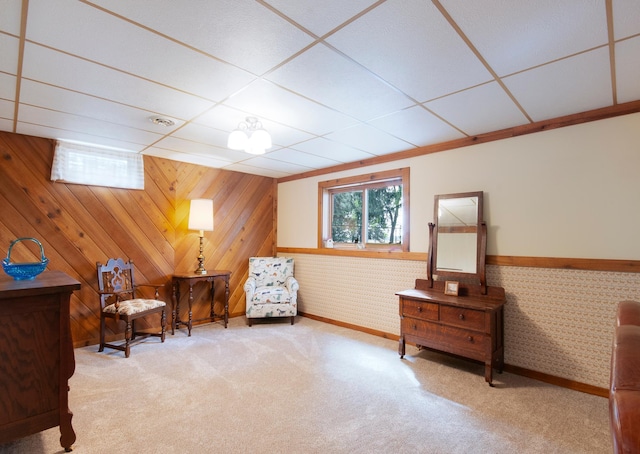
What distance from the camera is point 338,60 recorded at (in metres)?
1.83

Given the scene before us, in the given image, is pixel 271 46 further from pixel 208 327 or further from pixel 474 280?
pixel 208 327

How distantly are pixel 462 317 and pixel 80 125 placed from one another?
391 cm

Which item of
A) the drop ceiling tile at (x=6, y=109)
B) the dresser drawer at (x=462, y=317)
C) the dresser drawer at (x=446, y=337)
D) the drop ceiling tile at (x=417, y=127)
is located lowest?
the dresser drawer at (x=446, y=337)

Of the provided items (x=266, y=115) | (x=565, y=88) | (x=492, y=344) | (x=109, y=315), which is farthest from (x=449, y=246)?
(x=109, y=315)

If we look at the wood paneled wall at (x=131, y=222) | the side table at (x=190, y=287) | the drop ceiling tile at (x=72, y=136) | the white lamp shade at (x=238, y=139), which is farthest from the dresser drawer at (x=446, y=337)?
the drop ceiling tile at (x=72, y=136)

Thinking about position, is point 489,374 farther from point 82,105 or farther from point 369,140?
point 82,105

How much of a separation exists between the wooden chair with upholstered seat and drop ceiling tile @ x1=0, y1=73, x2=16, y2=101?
1.76 meters

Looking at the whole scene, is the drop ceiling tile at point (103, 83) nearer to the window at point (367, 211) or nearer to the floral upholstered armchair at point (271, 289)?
the window at point (367, 211)

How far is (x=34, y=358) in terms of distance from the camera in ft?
5.56

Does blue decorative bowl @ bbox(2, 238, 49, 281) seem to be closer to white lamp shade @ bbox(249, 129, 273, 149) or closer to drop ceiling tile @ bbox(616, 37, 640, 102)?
white lamp shade @ bbox(249, 129, 273, 149)

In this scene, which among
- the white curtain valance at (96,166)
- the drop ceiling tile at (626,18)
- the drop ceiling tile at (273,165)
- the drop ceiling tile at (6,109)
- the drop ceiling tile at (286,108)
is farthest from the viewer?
the drop ceiling tile at (273,165)

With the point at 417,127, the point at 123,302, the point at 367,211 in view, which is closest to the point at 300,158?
the point at 367,211

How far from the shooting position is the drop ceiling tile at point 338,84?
1.84 metres

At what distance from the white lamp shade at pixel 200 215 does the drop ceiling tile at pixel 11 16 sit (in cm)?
266
